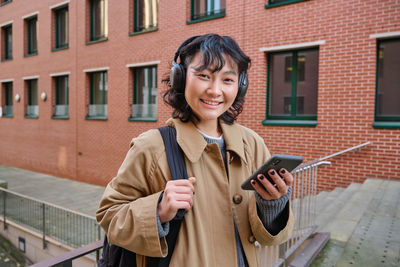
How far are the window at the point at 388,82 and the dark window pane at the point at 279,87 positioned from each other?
1.99 meters

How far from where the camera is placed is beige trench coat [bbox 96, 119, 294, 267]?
123 centimetres

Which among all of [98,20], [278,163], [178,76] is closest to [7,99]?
[98,20]

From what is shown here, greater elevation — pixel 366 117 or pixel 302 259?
pixel 366 117

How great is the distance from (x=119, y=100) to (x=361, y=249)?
32.2 ft

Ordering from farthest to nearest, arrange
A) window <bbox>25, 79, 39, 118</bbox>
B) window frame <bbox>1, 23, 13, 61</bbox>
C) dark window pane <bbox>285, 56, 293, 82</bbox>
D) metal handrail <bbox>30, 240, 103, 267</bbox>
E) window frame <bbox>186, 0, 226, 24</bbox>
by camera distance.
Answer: window frame <bbox>1, 23, 13, 61</bbox>, window <bbox>25, 79, 39, 118</bbox>, window frame <bbox>186, 0, 226, 24</bbox>, dark window pane <bbox>285, 56, 293, 82</bbox>, metal handrail <bbox>30, 240, 103, 267</bbox>

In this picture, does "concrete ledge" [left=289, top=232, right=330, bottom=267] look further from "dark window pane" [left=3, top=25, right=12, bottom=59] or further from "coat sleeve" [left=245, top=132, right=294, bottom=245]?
"dark window pane" [left=3, top=25, right=12, bottom=59]

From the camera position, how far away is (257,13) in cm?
817

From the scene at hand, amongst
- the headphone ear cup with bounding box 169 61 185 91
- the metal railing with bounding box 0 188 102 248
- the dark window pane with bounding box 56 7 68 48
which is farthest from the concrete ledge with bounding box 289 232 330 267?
the dark window pane with bounding box 56 7 68 48

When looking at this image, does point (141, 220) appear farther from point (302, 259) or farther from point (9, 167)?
point (9, 167)

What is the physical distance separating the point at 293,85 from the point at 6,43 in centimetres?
1750

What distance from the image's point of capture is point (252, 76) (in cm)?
825

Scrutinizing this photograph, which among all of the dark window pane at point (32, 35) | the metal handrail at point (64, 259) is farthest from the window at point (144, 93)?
the metal handrail at point (64, 259)

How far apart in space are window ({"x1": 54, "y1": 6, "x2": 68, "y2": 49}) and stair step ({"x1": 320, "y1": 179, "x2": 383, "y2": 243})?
13363mm

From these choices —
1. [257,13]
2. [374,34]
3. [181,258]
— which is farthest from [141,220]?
[257,13]
